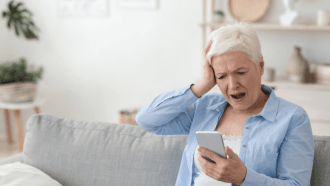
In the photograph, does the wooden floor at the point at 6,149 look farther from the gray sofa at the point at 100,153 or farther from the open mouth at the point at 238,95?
the open mouth at the point at 238,95

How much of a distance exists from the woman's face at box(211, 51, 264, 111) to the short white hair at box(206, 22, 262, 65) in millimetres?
17

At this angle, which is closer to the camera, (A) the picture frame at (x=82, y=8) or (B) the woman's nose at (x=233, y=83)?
(B) the woman's nose at (x=233, y=83)

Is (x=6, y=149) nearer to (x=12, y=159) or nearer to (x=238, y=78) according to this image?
(x=12, y=159)

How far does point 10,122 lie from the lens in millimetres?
3812

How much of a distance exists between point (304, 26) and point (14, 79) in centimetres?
258

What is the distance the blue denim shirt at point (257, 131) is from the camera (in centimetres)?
100

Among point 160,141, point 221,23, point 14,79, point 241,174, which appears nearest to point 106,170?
point 160,141

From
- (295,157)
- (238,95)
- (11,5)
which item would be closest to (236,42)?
(238,95)

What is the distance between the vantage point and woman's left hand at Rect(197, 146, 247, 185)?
0.91m

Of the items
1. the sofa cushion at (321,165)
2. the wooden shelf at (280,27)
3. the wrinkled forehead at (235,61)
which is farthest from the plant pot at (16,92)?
the sofa cushion at (321,165)

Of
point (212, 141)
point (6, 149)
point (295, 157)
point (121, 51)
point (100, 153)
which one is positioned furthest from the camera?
point (6, 149)

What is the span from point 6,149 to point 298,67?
3.03 metres

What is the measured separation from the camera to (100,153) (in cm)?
142

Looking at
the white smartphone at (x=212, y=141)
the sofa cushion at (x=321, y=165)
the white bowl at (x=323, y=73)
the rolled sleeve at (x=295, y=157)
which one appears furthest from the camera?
the white bowl at (x=323, y=73)
